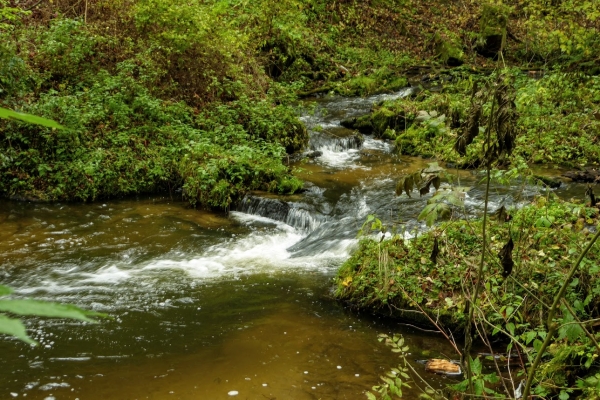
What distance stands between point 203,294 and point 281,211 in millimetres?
3302

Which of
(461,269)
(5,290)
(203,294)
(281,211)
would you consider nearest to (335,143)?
(281,211)

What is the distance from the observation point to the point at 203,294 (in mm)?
6527

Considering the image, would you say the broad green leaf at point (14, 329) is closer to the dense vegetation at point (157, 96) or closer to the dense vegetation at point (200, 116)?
the dense vegetation at point (200, 116)

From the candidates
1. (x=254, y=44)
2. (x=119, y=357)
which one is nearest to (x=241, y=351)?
(x=119, y=357)

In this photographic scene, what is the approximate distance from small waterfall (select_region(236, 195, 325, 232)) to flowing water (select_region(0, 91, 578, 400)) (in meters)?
0.02

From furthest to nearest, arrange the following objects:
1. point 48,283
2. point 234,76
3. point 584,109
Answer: point 234,76, point 584,109, point 48,283

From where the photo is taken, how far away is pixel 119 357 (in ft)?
16.5

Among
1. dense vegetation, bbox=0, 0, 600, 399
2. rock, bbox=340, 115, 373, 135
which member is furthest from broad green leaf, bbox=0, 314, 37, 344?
rock, bbox=340, 115, 373, 135

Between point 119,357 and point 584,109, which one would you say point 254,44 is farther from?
point 119,357

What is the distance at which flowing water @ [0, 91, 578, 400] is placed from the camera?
183 inches

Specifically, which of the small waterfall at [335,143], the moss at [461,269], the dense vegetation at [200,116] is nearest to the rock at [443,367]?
the moss at [461,269]

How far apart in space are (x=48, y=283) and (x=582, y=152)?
1004 cm

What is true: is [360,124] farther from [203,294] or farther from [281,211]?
[203,294]

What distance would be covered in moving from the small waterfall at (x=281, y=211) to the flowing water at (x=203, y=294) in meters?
0.02
